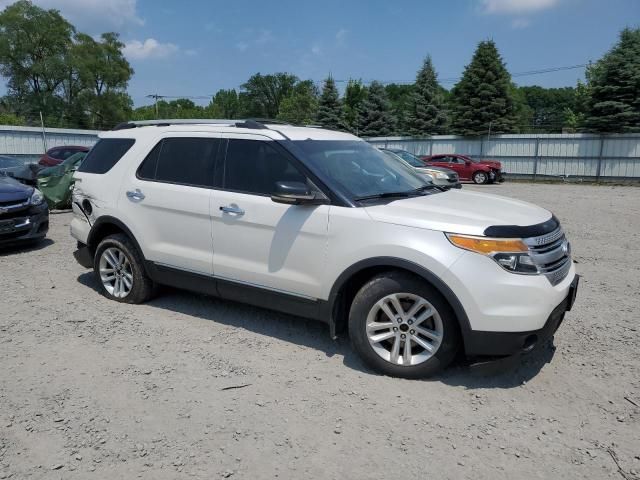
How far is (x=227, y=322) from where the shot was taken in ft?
16.1

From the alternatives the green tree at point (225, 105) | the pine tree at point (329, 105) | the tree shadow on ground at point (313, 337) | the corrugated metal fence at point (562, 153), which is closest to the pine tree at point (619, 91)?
the corrugated metal fence at point (562, 153)

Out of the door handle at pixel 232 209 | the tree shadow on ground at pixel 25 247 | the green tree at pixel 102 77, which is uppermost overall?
the green tree at pixel 102 77

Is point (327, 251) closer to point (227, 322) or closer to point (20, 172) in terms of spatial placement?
point (227, 322)

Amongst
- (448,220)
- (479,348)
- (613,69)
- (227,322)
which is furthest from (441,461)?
(613,69)

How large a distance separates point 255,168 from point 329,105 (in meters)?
40.1

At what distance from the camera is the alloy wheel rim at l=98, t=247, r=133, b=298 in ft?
17.4

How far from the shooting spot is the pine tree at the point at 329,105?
42.5 meters

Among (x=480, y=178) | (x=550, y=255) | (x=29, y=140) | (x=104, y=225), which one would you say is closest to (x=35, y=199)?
(x=104, y=225)

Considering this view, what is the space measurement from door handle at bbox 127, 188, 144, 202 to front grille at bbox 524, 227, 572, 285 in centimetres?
351

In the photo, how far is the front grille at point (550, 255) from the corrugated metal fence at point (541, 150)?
24.7m

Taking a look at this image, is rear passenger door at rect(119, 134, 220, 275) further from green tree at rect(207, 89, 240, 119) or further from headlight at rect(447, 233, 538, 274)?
green tree at rect(207, 89, 240, 119)

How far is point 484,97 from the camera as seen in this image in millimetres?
32750

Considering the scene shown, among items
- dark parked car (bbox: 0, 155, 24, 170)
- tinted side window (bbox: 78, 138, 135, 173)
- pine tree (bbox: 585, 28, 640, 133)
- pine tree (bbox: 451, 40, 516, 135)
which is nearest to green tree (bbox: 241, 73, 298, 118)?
pine tree (bbox: 451, 40, 516, 135)

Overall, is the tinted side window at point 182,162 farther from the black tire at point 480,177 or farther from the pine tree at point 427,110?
the pine tree at point 427,110
